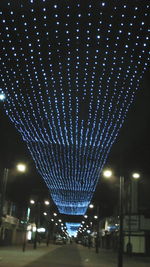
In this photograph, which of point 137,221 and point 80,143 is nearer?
point 80,143

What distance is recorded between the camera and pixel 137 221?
42125 millimetres

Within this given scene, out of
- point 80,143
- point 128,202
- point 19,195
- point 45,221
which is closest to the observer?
point 80,143

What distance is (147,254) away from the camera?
4150 centimetres

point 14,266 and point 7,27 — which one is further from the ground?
point 7,27

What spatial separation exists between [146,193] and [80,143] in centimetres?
2080

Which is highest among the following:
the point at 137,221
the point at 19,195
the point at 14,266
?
the point at 19,195

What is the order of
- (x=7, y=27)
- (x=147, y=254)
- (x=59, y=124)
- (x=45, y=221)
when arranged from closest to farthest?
1. (x=7, y=27)
2. (x=59, y=124)
3. (x=147, y=254)
4. (x=45, y=221)

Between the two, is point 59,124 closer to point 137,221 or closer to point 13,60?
point 13,60

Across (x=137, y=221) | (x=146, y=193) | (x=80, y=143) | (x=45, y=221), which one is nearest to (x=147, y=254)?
(x=137, y=221)

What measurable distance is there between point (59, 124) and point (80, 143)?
3.75 metres

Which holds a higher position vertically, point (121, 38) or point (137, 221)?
point (121, 38)

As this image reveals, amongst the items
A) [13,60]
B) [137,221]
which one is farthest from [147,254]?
[13,60]

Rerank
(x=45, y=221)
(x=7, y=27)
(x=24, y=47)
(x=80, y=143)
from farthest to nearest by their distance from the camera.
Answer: (x=45, y=221) < (x=80, y=143) < (x=24, y=47) < (x=7, y=27)

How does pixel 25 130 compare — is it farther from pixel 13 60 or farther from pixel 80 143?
pixel 13 60
